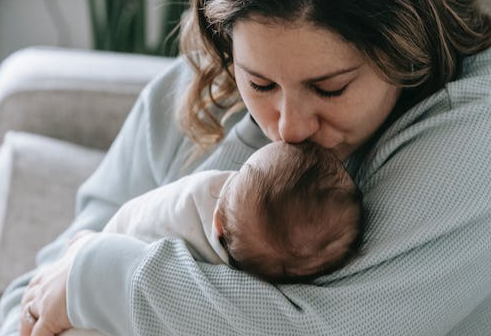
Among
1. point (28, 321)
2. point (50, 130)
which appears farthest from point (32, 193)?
point (28, 321)

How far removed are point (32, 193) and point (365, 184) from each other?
0.89 m

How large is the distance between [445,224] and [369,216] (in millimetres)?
101

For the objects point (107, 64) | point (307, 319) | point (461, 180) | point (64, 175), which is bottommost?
point (64, 175)

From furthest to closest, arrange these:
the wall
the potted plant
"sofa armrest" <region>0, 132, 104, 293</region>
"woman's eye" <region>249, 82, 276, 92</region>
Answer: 1. the wall
2. the potted plant
3. "sofa armrest" <region>0, 132, 104, 293</region>
4. "woman's eye" <region>249, 82, 276, 92</region>

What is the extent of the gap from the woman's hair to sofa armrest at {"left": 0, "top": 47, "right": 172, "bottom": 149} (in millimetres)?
543

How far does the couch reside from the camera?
165cm

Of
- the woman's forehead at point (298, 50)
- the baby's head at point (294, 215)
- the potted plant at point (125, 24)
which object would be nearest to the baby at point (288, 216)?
the baby's head at point (294, 215)

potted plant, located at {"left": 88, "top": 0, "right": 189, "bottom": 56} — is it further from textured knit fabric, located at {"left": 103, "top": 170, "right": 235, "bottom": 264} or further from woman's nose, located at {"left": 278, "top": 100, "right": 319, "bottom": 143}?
woman's nose, located at {"left": 278, "top": 100, "right": 319, "bottom": 143}

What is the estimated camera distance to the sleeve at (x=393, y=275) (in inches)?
36.0

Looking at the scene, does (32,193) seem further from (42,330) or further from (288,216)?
(288,216)

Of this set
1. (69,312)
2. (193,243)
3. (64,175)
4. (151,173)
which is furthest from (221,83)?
(64,175)

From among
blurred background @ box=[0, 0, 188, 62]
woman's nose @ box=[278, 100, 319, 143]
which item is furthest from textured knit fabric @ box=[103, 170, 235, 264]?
blurred background @ box=[0, 0, 188, 62]

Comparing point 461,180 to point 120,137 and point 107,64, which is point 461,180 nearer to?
point 120,137

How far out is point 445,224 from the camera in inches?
36.2
